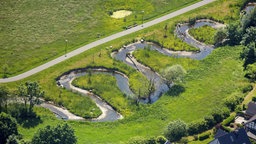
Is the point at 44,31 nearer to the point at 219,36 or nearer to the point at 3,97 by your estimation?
the point at 3,97

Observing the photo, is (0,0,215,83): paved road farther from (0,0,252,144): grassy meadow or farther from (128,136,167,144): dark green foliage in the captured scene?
(128,136,167,144): dark green foliage

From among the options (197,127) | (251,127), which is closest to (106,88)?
(197,127)

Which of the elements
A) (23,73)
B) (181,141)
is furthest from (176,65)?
(23,73)

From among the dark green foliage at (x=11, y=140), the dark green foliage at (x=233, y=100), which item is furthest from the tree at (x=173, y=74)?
the dark green foliage at (x=11, y=140)

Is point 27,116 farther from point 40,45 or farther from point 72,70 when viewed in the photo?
point 40,45

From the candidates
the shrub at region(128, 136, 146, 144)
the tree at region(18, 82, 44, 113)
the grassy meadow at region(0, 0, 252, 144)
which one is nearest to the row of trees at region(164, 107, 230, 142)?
the grassy meadow at region(0, 0, 252, 144)

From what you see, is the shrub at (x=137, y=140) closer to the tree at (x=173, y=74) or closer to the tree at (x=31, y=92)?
the tree at (x=173, y=74)
